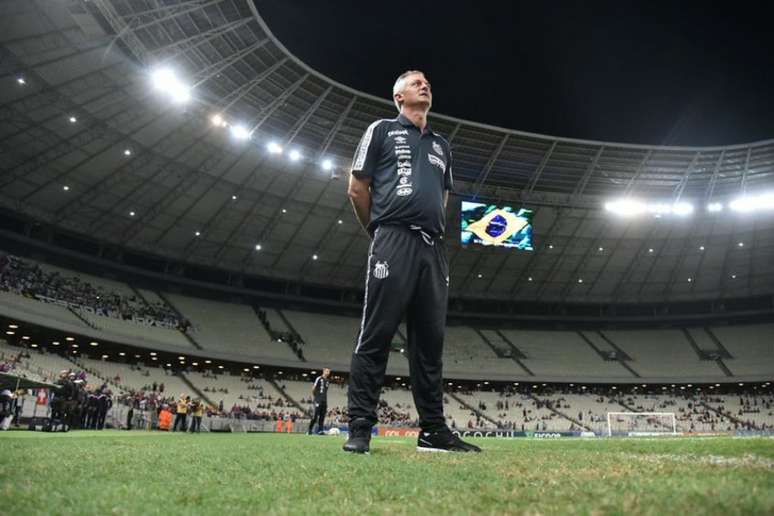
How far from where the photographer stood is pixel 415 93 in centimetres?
424

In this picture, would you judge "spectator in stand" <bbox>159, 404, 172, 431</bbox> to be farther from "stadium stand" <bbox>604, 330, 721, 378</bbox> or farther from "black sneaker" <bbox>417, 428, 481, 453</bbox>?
"stadium stand" <bbox>604, 330, 721, 378</bbox>

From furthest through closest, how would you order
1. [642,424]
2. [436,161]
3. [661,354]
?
[661,354]
[642,424]
[436,161]

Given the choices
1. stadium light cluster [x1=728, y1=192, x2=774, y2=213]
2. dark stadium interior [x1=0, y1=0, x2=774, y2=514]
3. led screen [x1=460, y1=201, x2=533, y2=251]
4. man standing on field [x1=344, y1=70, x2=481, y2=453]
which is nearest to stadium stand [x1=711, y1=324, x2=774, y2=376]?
dark stadium interior [x1=0, y1=0, x2=774, y2=514]

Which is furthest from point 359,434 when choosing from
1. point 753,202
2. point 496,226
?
point 753,202

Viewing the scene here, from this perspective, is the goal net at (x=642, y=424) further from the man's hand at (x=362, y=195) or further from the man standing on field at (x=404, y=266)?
the man's hand at (x=362, y=195)

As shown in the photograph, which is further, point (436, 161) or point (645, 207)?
point (645, 207)

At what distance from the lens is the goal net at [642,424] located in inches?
1334

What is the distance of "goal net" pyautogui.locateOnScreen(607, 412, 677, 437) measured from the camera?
33875 mm

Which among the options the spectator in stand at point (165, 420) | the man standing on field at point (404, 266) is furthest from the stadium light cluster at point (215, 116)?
the man standing on field at point (404, 266)

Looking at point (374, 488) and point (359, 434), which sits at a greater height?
point (359, 434)

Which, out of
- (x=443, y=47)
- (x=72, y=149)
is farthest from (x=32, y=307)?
(x=443, y=47)

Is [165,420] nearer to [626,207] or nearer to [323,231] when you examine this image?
[323,231]

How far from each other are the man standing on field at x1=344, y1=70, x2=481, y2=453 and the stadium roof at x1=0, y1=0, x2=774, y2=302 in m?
21.5

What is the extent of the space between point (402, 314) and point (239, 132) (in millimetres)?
26573
